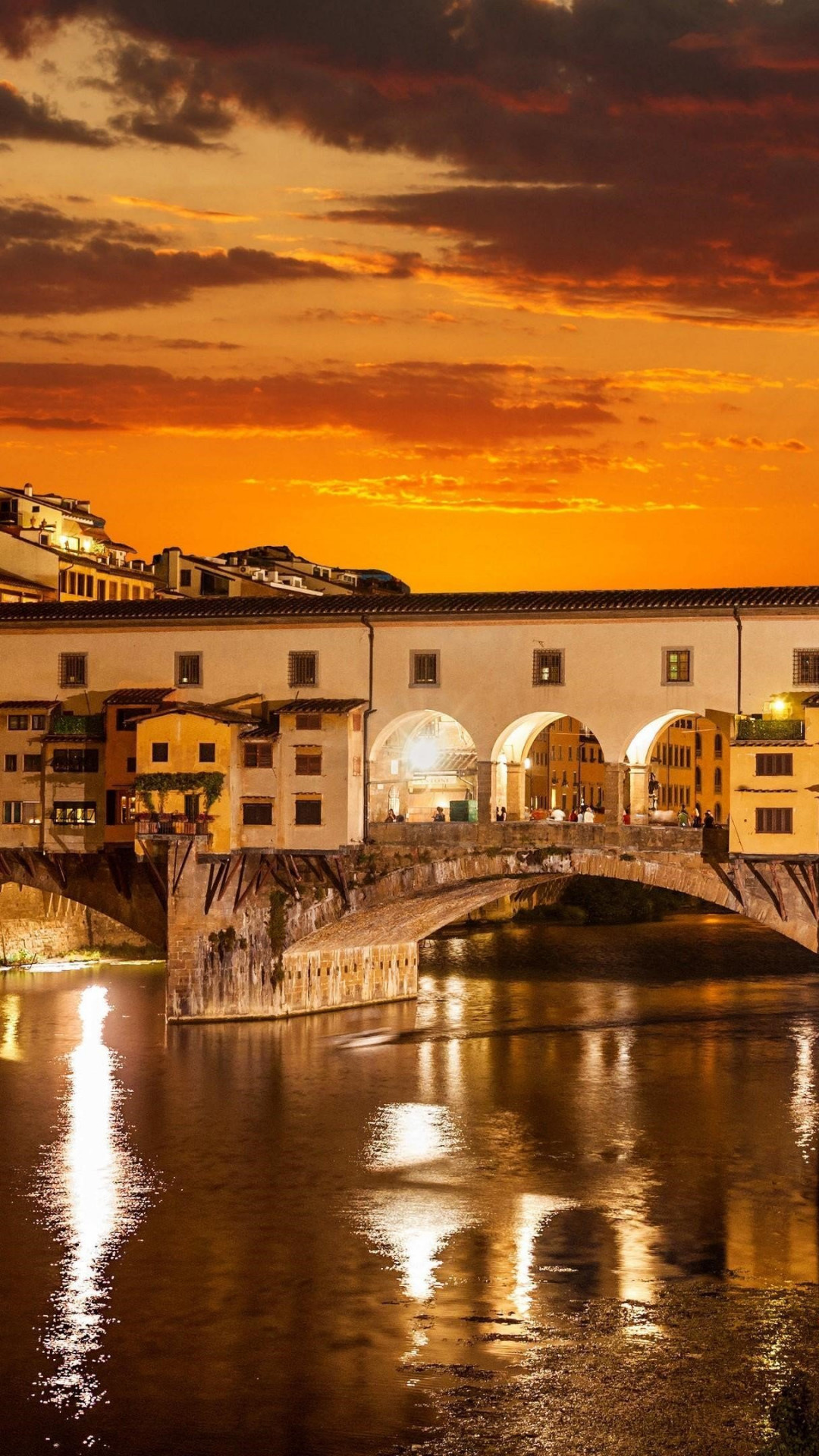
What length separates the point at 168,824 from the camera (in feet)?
133

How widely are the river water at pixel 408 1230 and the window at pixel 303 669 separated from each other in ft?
24.1

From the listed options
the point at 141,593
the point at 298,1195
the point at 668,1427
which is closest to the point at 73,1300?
the point at 298,1195

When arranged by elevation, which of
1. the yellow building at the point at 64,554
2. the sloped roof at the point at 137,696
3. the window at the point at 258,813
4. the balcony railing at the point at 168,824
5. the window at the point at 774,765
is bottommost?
the balcony railing at the point at 168,824

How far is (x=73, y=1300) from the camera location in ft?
72.7

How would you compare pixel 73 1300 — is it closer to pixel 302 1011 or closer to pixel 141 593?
pixel 302 1011

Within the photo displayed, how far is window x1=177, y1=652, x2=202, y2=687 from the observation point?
139 ft

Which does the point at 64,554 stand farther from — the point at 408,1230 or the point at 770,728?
the point at 408,1230

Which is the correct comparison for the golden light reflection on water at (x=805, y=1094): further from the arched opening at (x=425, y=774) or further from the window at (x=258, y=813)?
the window at (x=258, y=813)

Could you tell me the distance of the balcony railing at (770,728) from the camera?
121 ft

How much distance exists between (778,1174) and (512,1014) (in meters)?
15.4

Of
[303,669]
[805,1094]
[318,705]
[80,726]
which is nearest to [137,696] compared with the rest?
[80,726]

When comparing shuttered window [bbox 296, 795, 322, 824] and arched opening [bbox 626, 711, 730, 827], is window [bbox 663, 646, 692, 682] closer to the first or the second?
shuttered window [bbox 296, 795, 322, 824]

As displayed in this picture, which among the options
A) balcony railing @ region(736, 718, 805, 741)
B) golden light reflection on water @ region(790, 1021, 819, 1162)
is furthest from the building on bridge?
golden light reflection on water @ region(790, 1021, 819, 1162)

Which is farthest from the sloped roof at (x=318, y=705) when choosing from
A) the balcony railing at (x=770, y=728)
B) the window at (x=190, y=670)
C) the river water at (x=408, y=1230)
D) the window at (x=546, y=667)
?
the balcony railing at (x=770, y=728)
